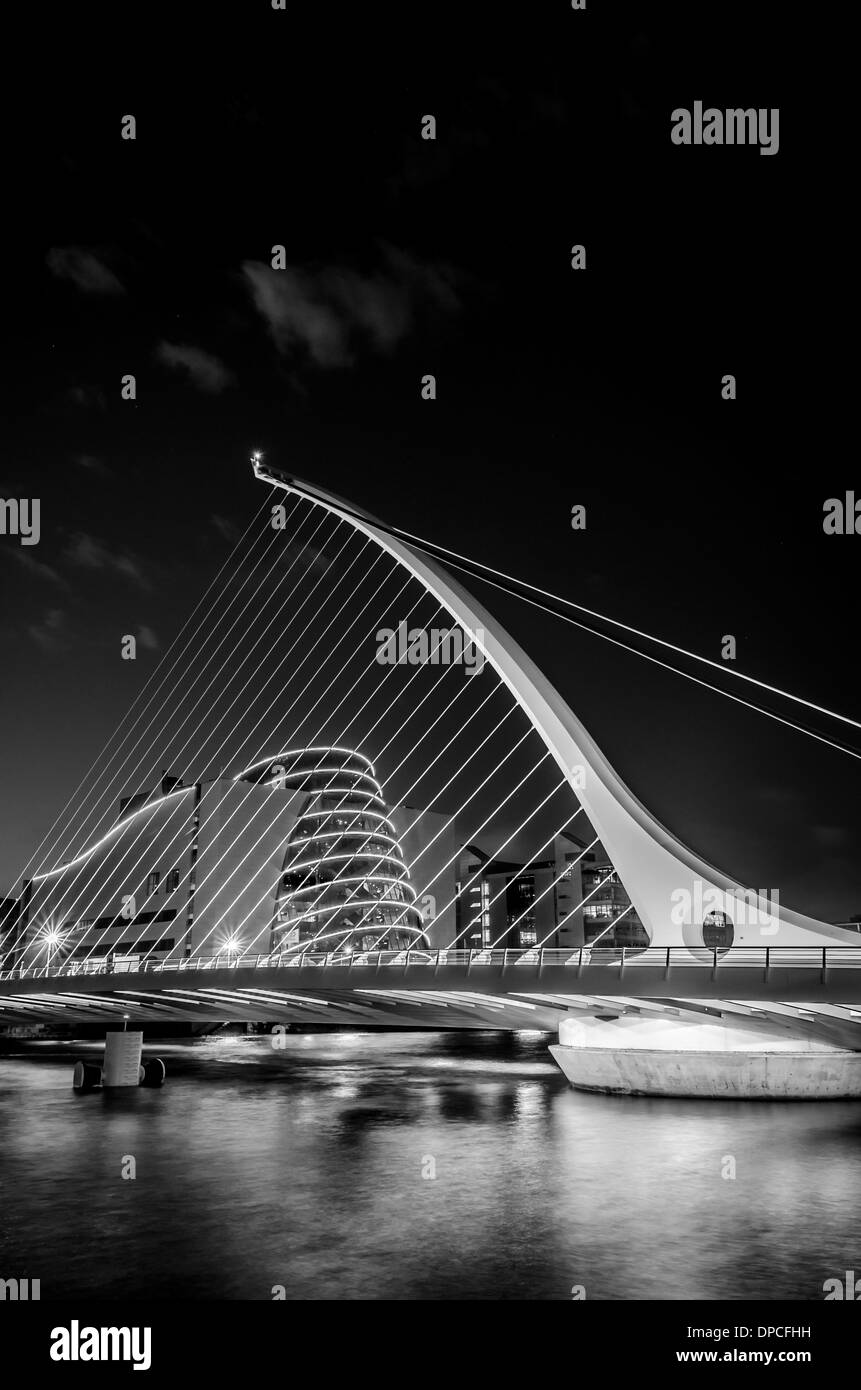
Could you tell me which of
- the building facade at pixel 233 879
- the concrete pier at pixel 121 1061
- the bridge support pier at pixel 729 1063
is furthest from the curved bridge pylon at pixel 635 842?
the building facade at pixel 233 879

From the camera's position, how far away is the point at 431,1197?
16.6 m

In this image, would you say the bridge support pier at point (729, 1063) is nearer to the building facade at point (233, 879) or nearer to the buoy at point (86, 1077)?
the buoy at point (86, 1077)

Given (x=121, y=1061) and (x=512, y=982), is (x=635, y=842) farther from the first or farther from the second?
(x=121, y=1061)

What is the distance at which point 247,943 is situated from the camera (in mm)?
72000

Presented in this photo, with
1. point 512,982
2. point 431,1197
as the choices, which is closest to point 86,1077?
point 512,982

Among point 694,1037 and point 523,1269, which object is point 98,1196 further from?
point 694,1037

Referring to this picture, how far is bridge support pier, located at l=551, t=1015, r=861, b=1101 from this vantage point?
2616 cm

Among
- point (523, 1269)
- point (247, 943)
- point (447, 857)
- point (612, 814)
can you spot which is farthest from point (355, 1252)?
point (447, 857)

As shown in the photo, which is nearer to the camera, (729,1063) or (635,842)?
(635,842)

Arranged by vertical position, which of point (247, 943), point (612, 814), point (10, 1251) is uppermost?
point (612, 814)

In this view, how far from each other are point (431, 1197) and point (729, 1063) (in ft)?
40.0

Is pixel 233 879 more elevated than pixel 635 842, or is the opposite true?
pixel 635 842
